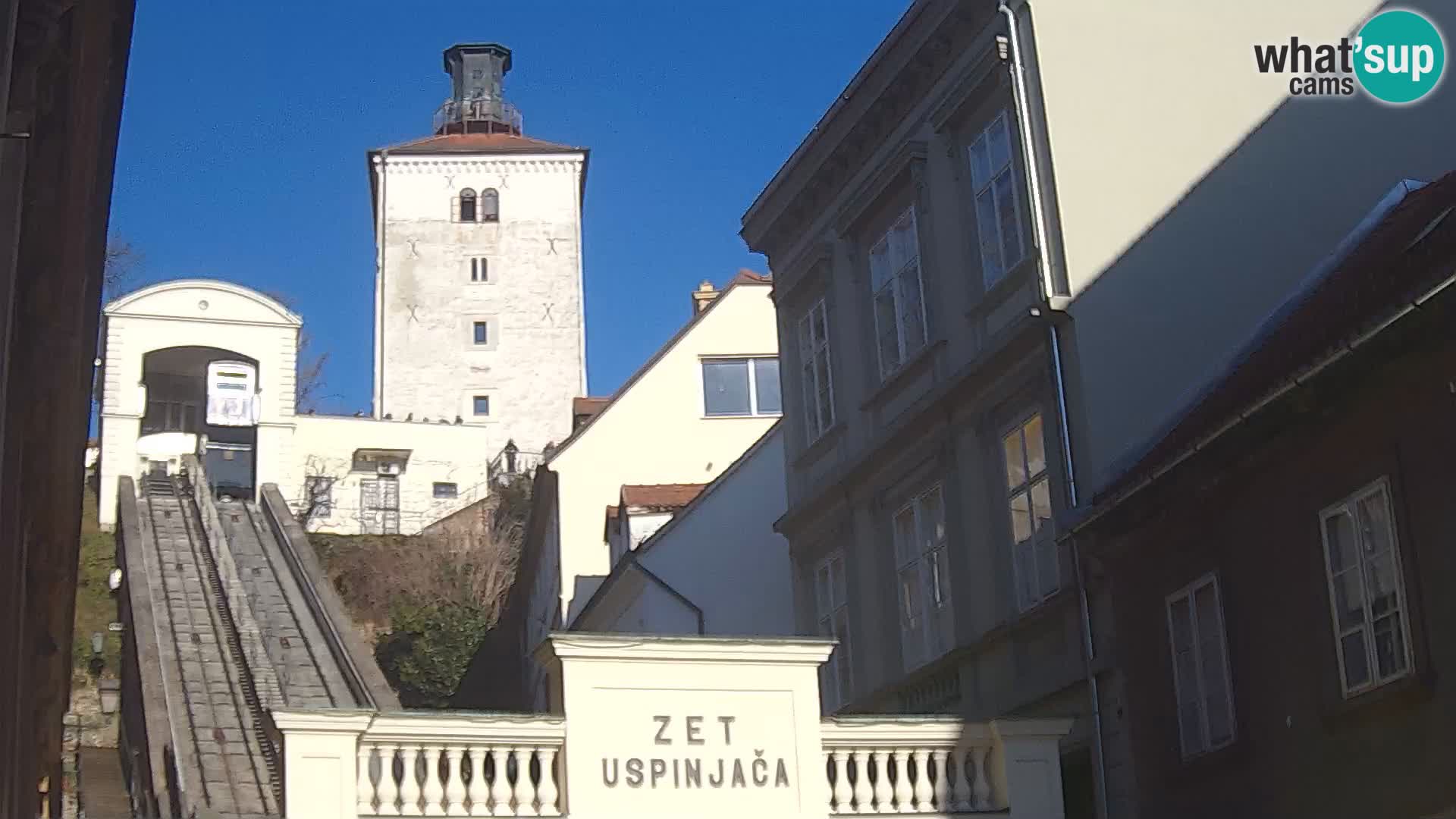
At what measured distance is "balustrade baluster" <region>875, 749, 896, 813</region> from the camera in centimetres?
1582

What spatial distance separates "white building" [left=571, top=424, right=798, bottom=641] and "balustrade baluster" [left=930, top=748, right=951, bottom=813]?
1524 cm

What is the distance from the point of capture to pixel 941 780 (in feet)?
52.4

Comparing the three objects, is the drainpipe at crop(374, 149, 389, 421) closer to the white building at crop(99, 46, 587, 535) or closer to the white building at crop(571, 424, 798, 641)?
the white building at crop(99, 46, 587, 535)

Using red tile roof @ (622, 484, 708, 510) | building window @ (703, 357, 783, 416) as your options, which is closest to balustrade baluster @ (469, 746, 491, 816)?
red tile roof @ (622, 484, 708, 510)

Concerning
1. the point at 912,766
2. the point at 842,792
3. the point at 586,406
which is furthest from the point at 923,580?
the point at 586,406

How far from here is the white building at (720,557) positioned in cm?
3172

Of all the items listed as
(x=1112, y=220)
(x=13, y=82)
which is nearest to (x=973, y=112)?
(x=1112, y=220)

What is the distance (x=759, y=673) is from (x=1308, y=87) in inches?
354

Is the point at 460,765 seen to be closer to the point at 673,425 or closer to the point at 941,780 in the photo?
the point at 941,780

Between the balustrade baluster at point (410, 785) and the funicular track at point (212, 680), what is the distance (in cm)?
494

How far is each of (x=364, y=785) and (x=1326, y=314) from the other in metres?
8.46

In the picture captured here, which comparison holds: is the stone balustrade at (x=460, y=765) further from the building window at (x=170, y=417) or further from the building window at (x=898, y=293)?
the building window at (x=170, y=417)

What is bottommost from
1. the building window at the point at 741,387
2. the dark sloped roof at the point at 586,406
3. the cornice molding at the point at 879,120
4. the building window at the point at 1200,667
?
the building window at the point at 1200,667

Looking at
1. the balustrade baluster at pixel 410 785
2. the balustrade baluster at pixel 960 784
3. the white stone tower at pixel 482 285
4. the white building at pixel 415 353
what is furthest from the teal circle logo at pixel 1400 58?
the white stone tower at pixel 482 285
